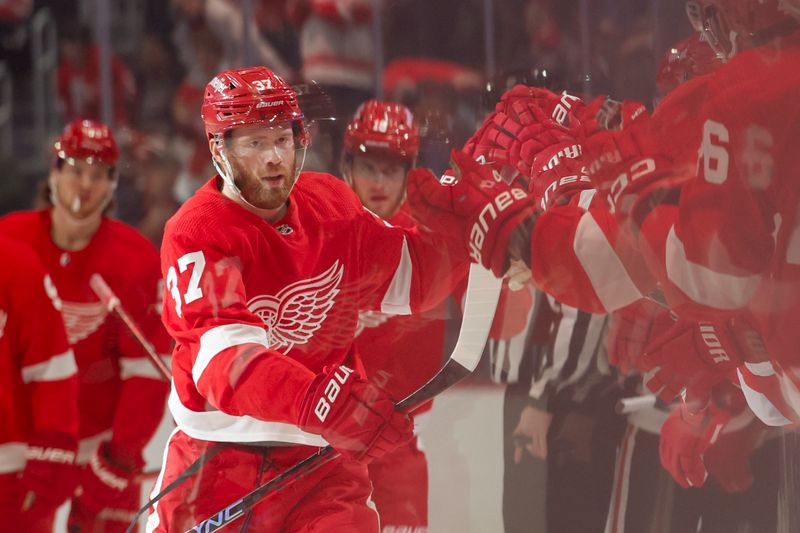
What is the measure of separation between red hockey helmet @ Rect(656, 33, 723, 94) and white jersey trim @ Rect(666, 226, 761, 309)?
6.1 inches

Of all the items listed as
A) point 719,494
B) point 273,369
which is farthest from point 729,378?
point 273,369

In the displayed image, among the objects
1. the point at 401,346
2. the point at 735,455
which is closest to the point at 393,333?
the point at 401,346

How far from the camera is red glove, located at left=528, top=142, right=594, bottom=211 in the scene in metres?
1.28

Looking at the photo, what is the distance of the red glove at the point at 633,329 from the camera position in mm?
1244

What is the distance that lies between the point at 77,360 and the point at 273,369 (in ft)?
4.09

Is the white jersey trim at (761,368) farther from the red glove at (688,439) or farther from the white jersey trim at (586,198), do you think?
the white jersey trim at (586,198)

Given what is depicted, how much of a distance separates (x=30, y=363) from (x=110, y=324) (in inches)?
9.4

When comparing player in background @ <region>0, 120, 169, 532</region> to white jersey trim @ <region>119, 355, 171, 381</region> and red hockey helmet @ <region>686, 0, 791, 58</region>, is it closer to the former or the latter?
white jersey trim @ <region>119, 355, 171, 381</region>

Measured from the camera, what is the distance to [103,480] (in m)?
2.42

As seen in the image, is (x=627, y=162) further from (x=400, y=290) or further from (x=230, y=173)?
(x=230, y=173)

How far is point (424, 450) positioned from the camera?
1.41 metres

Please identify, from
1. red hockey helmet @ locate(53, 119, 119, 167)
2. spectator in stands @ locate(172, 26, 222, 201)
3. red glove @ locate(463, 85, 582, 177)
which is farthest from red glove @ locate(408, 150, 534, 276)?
red hockey helmet @ locate(53, 119, 119, 167)

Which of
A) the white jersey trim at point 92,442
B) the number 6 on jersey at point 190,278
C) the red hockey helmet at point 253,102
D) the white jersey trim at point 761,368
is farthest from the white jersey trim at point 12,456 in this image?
the white jersey trim at point 761,368

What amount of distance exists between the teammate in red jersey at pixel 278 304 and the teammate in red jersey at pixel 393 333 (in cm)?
2
